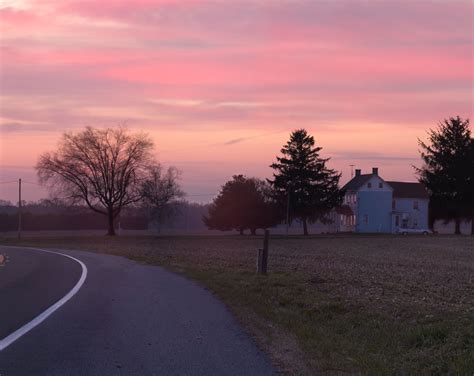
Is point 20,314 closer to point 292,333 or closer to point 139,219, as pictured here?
point 292,333

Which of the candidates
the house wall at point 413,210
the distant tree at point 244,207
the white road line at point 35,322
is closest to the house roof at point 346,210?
the house wall at point 413,210

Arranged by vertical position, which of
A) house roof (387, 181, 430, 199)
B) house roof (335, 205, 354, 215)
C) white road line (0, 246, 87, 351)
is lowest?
white road line (0, 246, 87, 351)

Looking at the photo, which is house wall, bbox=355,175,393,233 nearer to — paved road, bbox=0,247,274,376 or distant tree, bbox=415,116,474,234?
distant tree, bbox=415,116,474,234

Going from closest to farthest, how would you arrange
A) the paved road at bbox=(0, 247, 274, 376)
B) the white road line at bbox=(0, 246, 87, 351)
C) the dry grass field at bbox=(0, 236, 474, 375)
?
1. the paved road at bbox=(0, 247, 274, 376)
2. the dry grass field at bbox=(0, 236, 474, 375)
3. the white road line at bbox=(0, 246, 87, 351)

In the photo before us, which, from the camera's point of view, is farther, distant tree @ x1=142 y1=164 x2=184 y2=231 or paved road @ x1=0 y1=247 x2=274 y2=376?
distant tree @ x1=142 y1=164 x2=184 y2=231

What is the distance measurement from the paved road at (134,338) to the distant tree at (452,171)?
6978 centimetres

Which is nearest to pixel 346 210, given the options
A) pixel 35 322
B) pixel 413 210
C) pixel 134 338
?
pixel 413 210

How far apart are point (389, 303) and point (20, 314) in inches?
299

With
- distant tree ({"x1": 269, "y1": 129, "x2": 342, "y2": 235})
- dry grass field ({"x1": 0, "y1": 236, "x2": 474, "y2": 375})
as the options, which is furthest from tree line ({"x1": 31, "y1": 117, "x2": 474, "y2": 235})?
dry grass field ({"x1": 0, "y1": 236, "x2": 474, "y2": 375})

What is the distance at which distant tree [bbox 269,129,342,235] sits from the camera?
86.3m

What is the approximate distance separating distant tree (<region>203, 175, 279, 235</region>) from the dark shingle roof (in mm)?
11328

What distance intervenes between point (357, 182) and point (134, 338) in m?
89.7

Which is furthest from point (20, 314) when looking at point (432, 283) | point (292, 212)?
point (292, 212)

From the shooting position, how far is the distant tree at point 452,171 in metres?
82.8
